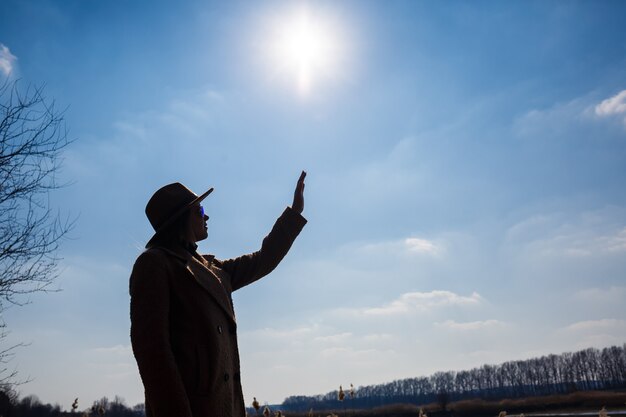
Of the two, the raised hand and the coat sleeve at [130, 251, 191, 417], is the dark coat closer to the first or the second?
the coat sleeve at [130, 251, 191, 417]

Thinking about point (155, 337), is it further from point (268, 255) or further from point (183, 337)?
point (268, 255)

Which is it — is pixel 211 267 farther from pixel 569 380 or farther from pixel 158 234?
pixel 569 380

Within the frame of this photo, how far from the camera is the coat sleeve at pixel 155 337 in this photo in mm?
2234

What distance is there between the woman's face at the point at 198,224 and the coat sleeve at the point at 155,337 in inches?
16.5

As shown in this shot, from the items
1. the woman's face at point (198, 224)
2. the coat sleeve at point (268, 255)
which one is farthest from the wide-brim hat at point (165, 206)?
the coat sleeve at point (268, 255)

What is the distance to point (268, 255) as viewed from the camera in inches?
139

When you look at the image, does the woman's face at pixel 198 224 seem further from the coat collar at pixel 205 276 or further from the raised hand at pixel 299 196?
the raised hand at pixel 299 196

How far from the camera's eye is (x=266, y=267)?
3.52m

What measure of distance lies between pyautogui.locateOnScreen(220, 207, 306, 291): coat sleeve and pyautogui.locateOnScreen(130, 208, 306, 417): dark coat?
50cm

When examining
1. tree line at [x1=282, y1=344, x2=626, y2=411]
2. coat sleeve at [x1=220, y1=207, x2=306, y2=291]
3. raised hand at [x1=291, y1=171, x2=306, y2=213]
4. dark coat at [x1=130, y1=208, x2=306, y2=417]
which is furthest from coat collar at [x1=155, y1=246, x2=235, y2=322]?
tree line at [x1=282, y1=344, x2=626, y2=411]

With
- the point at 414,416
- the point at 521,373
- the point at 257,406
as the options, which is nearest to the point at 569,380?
the point at 521,373

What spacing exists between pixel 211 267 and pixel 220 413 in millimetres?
972

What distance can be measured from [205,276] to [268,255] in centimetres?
80

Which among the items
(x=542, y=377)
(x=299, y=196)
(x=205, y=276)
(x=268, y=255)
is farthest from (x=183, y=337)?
(x=542, y=377)
